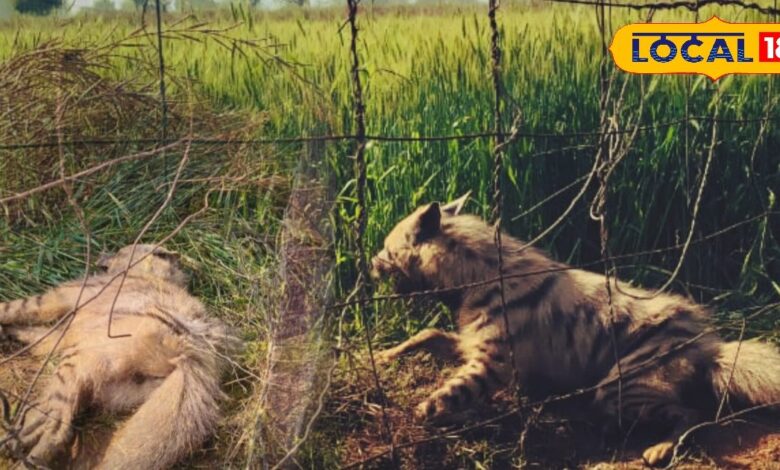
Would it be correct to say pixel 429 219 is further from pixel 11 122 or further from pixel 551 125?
pixel 11 122

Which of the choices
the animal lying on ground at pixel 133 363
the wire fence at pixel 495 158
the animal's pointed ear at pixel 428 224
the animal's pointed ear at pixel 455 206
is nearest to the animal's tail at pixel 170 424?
the animal lying on ground at pixel 133 363

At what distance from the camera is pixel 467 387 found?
4.29 meters

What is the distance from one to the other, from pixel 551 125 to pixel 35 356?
2.01m

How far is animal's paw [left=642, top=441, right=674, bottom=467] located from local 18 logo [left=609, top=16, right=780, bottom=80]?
140cm

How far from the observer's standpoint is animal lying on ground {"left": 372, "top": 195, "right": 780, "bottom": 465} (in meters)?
4.28

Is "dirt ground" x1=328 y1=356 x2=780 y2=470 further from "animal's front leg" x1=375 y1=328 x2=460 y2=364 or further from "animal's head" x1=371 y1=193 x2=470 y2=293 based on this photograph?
"animal's head" x1=371 y1=193 x2=470 y2=293

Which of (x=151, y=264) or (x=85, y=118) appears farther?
(x=85, y=118)

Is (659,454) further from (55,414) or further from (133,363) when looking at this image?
(55,414)

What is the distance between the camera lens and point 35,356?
4.29 metres

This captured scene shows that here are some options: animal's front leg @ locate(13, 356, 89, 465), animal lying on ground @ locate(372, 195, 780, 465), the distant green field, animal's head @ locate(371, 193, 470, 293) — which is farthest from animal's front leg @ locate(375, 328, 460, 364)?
animal's front leg @ locate(13, 356, 89, 465)

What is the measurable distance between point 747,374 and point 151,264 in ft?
7.50

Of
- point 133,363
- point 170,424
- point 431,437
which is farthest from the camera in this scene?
point 431,437

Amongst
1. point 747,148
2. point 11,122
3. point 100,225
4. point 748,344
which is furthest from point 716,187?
point 11,122

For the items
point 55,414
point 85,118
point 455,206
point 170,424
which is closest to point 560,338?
point 455,206
